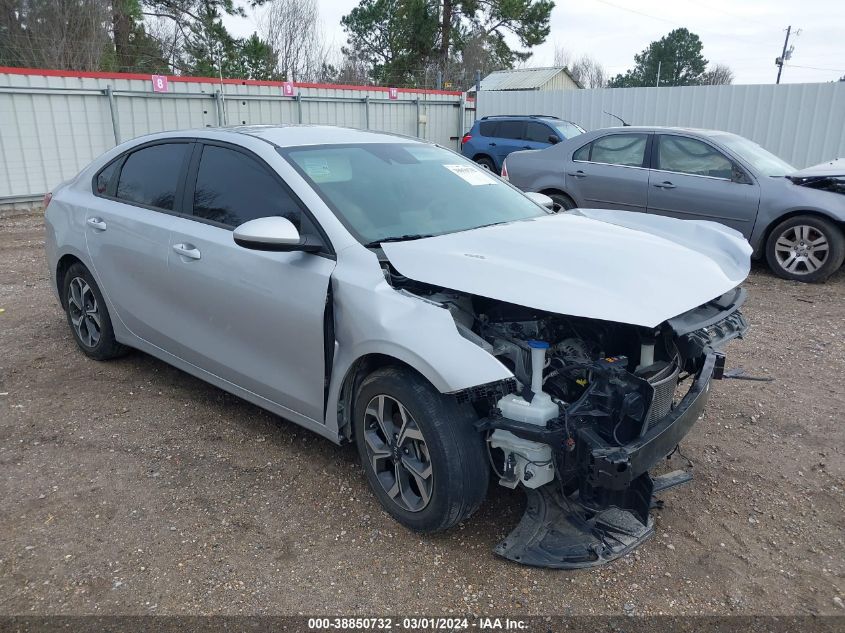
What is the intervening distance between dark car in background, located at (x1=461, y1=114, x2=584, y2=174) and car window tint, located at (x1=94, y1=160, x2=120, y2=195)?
1055cm

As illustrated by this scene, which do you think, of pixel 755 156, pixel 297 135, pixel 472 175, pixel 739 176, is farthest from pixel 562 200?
pixel 297 135

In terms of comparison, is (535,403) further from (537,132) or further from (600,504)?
(537,132)

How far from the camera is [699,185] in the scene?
7.70 m

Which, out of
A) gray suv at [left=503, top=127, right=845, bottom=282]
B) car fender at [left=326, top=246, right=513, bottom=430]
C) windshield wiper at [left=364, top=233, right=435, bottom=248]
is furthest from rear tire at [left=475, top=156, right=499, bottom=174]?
car fender at [left=326, top=246, right=513, bottom=430]

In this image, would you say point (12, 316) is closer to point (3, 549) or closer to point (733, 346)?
point (3, 549)

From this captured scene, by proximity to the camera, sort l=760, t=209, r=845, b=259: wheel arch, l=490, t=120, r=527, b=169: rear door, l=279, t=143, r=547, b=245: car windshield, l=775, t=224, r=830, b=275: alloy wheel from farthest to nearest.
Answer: l=490, t=120, r=527, b=169: rear door, l=775, t=224, r=830, b=275: alloy wheel, l=760, t=209, r=845, b=259: wheel arch, l=279, t=143, r=547, b=245: car windshield

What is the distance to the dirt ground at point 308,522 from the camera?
2.64 metres

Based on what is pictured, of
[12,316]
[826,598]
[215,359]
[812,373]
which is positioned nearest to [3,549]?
[215,359]

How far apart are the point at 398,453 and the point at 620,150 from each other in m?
6.63

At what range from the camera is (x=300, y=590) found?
105 inches

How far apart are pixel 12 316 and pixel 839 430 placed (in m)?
6.54

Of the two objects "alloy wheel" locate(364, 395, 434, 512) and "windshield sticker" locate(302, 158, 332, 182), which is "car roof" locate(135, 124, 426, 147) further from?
"alloy wheel" locate(364, 395, 434, 512)

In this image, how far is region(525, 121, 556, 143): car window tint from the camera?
1434 cm

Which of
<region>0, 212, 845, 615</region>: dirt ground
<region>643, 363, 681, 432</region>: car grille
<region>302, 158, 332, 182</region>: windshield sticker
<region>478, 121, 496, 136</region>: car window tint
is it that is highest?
<region>302, 158, 332, 182</region>: windshield sticker
